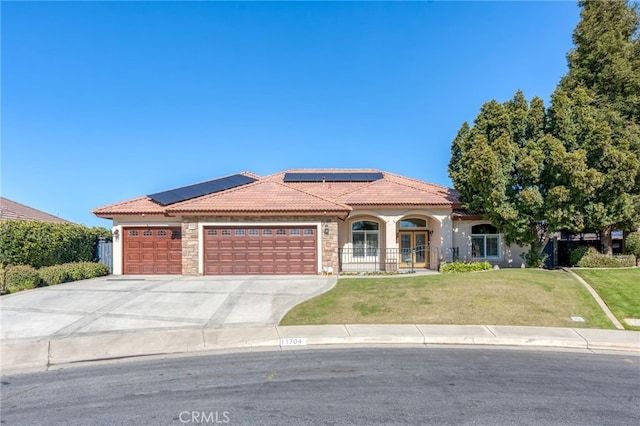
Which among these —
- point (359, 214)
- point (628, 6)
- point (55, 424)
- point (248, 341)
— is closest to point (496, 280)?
point (359, 214)

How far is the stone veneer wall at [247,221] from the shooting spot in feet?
59.8

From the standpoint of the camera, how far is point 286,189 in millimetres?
20750

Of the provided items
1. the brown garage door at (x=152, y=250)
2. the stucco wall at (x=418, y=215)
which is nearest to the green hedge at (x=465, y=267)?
the stucco wall at (x=418, y=215)

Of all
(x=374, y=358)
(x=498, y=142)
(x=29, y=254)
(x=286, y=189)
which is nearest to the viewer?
(x=374, y=358)

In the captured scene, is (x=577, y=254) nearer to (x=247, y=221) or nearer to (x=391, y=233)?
(x=391, y=233)

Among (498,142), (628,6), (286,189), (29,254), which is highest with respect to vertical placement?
(628,6)

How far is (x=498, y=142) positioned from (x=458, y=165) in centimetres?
349

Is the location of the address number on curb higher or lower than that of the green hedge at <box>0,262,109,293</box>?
lower

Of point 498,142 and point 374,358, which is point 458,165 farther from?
point 374,358

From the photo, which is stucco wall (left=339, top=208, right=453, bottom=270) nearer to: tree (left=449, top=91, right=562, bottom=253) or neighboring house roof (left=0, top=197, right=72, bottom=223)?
tree (left=449, top=91, right=562, bottom=253)

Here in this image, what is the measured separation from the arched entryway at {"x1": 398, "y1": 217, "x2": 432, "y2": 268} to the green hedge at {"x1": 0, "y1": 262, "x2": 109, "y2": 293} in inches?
607

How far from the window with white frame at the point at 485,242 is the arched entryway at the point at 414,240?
8.05 feet

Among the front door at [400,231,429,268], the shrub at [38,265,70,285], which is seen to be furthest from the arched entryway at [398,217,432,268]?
the shrub at [38,265,70,285]

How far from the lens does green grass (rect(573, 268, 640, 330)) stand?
11797mm
